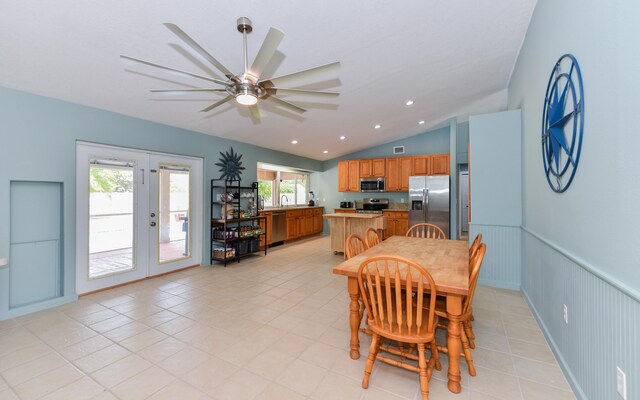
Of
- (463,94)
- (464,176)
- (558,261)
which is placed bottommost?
(558,261)

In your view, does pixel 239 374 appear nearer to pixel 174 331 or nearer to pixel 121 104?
pixel 174 331

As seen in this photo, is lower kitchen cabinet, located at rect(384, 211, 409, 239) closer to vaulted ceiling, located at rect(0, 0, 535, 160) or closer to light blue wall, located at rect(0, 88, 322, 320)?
vaulted ceiling, located at rect(0, 0, 535, 160)

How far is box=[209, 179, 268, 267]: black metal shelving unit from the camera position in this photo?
498 cm

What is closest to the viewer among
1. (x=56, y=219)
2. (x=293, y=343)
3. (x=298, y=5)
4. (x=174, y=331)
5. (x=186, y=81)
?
(x=298, y=5)

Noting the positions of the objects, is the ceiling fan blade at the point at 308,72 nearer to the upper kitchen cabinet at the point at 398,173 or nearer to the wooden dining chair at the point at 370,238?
the wooden dining chair at the point at 370,238

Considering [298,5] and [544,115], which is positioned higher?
[298,5]

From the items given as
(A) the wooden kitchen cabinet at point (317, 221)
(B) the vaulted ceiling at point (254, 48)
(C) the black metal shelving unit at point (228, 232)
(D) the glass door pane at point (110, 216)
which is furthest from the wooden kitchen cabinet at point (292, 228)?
(D) the glass door pane at point (110, 216)

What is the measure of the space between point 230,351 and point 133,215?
9.36 ft

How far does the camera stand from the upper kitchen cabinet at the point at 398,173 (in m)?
7.09

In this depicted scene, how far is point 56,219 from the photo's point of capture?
10.7 feet

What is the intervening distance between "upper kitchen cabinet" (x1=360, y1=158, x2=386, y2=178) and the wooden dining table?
4422 millimetres

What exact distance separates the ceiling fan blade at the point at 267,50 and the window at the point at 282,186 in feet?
16.5

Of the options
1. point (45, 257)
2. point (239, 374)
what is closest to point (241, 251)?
point (45, 257)

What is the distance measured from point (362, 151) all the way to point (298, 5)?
20.2ft
